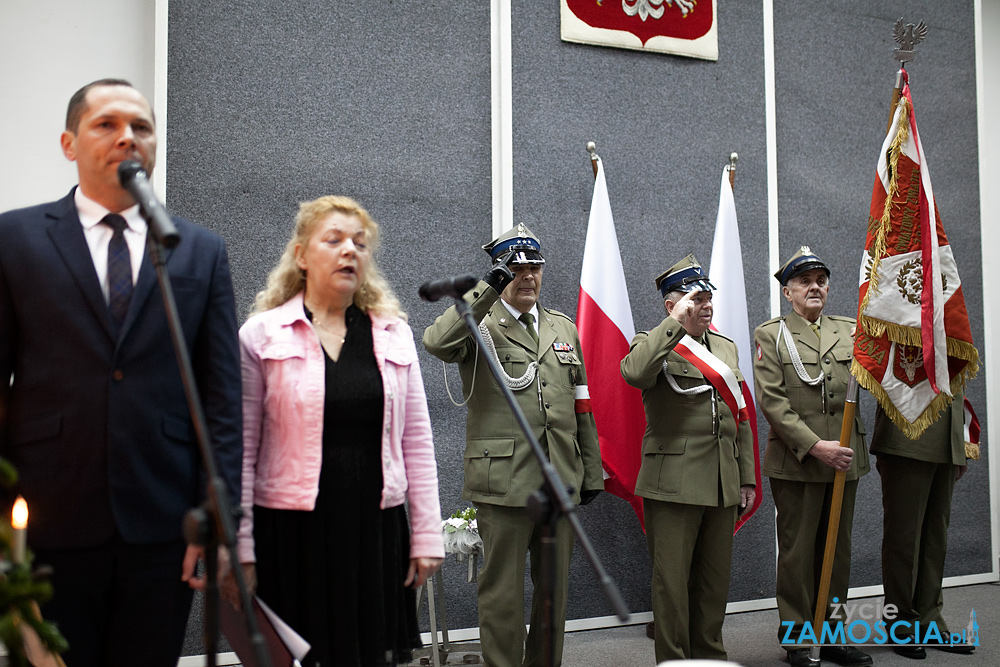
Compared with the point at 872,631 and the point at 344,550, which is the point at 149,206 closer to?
the point at 344,550

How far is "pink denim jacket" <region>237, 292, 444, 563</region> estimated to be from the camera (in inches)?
63.6

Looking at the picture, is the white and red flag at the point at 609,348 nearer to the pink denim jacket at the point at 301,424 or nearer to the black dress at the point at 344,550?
the pink denim jacket at the point at 301,424

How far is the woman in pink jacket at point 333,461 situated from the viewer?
1.62 meters

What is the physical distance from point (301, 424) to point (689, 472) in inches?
61.8

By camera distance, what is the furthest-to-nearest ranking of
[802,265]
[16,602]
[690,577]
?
[802,265] → [690,577] → [16,602]

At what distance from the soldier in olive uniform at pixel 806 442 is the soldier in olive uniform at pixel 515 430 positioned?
767mm

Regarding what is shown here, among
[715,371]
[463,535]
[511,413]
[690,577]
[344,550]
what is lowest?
[690,577]

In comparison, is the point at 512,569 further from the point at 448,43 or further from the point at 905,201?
the point at 448,43

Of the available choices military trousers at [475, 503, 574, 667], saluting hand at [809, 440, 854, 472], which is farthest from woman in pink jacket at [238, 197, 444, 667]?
saluting hand at [809, 440, 854, 472]

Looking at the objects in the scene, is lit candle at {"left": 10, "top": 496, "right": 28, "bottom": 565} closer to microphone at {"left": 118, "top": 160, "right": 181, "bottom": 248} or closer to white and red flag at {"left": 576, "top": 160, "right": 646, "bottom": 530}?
microphone at {"left": 118, "top": 160, "right": 181, "bottom": 248}

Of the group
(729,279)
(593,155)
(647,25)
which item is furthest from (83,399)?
(647,25)

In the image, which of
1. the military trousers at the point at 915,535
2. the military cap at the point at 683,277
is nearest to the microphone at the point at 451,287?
the military cap at the point at 683,277

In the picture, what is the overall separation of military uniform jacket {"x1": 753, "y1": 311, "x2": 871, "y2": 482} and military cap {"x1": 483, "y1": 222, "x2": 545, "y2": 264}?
3.36 feet

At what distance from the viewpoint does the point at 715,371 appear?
2.89 m
